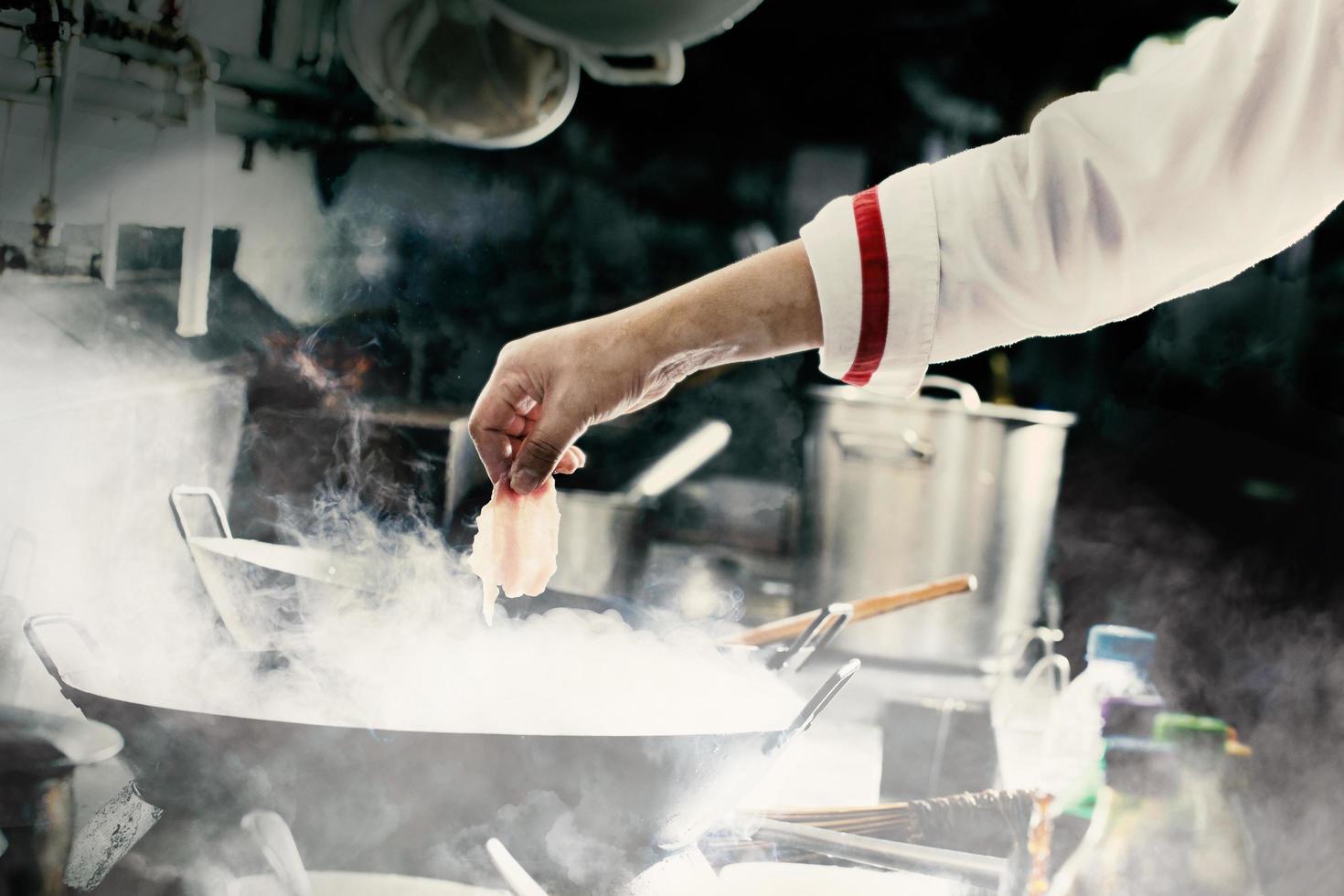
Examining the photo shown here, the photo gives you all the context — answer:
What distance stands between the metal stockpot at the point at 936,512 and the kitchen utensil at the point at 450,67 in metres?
0.76

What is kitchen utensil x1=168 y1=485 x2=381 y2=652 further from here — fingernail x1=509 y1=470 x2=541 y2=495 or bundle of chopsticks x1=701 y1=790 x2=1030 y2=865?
bundle of chopsticks x1=701 y1=790 x2=1030 y2=865

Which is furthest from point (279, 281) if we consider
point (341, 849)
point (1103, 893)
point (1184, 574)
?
point (1184, 574)

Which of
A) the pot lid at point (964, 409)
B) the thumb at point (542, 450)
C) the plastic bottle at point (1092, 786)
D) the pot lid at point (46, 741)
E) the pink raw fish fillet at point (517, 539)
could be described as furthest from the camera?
the pot lid at point (964, 409)

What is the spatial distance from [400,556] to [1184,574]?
1604 millimetres

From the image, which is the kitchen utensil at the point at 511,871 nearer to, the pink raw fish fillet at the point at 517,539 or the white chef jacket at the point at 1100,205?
the pink raw fish fillet at the point at 517,539

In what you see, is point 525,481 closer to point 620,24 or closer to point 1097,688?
point 620,24

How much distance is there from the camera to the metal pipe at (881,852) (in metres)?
1.23

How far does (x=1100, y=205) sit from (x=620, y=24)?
2.77 feet

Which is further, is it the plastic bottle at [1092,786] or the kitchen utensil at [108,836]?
the plastic bottle at [1092,786]

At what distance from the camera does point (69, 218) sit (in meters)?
1.37

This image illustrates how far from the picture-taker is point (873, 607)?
1533 millimetres

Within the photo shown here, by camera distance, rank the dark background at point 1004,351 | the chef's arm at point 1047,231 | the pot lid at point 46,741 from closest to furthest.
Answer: the chef's arm at point 1047,231 < the pot lid at point 46,741 < the dark background at point 1004,351

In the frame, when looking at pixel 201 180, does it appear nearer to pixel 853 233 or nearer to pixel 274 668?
pixel 274 668

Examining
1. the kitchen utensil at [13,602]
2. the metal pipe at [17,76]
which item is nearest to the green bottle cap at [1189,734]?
the kitchen utensil at [13,602]
